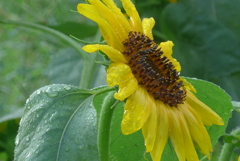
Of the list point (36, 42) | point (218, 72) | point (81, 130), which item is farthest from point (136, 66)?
point (36, 42)

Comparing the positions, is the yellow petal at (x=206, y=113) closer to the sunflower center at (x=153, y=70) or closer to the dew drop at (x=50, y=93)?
the sunflower center at (x=153, y=70)

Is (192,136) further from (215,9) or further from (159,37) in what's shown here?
(215,9)

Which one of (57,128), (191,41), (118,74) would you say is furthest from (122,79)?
(191,41)

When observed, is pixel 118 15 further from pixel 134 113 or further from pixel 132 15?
pixel 134 113

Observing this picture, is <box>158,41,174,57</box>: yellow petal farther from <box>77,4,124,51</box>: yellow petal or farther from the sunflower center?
<box>77,4,124,51</box>: yellow petal

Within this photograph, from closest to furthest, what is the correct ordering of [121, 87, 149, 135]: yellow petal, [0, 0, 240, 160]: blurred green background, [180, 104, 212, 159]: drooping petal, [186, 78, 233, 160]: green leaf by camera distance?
[121, 87, 149, 135]: yellow petal → [180, 104, 212, 159]: drooping petal → [186, 78, 233, 160]: green leaf → [0, 0, 240, 160]: blurred green background

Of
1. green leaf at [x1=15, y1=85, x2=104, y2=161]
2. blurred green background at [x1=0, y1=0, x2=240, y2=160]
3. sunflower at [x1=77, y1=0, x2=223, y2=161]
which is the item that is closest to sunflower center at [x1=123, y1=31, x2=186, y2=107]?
sunflower at [x1=77, y1=0, x2=223, y2=161]
